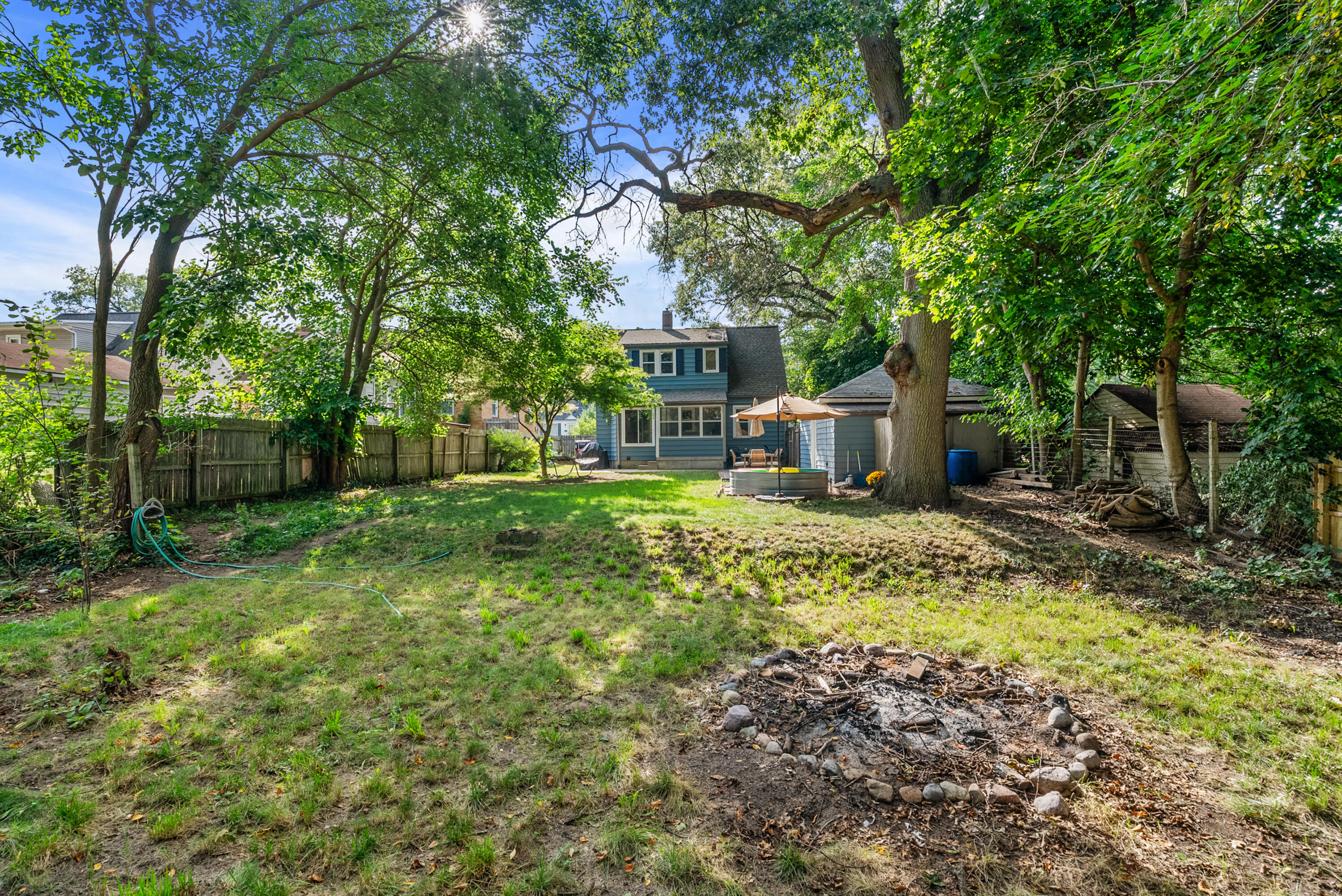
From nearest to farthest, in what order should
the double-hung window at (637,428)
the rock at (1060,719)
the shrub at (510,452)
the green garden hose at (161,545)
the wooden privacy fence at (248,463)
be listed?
the rock at (1060,719) → the green garden hose at (161,545) → the wooden privacy fence at (248,463) → the shrub at (510,452) → the double-hung window at (637,428)

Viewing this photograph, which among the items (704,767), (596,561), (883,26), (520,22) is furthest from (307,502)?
(883,26)

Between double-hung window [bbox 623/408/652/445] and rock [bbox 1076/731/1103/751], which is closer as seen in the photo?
rock [bbox 1076/731/1103/751]

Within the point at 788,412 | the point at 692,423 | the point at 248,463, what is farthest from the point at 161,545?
the point at 692,423

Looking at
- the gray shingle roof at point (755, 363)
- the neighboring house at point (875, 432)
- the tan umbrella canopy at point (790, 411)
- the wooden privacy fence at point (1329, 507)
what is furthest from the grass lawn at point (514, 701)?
the gray shingle roof at point (755, 363)

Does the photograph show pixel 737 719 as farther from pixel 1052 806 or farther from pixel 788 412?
pixel 788 412

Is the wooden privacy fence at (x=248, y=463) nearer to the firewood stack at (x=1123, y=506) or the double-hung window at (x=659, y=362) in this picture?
the double-hung window at (x=659, y=362)

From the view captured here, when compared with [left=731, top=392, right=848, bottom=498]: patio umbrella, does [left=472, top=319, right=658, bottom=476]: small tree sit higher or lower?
higher

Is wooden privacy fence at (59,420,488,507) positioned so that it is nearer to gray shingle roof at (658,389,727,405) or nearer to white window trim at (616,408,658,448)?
white window trim at (616,408,658,448)

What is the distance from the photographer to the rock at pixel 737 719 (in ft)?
9.67

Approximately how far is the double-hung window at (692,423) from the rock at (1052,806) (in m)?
19.4

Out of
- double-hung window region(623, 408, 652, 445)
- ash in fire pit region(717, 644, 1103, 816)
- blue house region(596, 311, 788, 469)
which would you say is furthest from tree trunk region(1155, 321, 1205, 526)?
double-hung window region(623, 408, 652, 445)

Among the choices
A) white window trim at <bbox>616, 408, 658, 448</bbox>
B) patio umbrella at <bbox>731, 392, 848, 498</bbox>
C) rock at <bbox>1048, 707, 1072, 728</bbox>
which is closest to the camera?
rock at <bbox>1048, 707, 1072, 728</bbox>

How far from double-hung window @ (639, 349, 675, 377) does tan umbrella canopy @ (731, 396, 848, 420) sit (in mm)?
10960

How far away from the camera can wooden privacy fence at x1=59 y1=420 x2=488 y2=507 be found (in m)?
8.56
